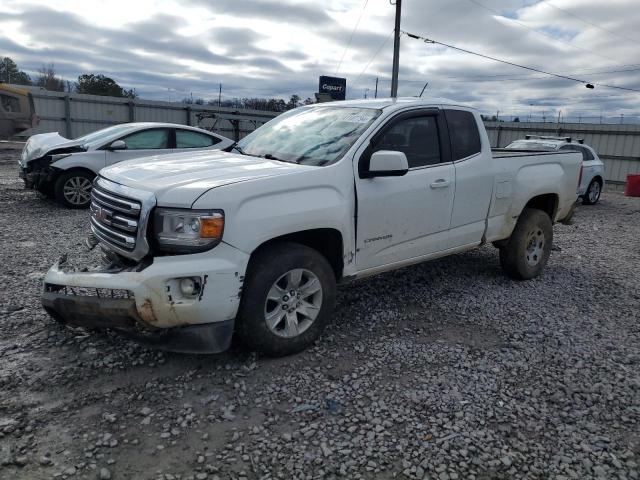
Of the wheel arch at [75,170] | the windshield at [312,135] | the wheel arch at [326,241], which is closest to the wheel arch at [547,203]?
the windshield at [312,135]

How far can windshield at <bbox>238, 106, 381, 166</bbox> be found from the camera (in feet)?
13.2

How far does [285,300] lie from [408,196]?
1.44 metres

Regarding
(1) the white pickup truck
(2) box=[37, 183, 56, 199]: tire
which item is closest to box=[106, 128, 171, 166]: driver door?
(2) box=[37, 183, 56, 199]: tire

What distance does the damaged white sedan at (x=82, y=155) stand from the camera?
28.2ft

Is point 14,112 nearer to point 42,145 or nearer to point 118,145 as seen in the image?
point 42,145

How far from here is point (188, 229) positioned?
3145 mm

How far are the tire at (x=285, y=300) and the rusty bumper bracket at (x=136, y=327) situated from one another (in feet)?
0.72

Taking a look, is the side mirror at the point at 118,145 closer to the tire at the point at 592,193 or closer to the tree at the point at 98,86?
the tire at the point at 592,193

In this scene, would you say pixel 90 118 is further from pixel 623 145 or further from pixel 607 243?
pixel 623 145

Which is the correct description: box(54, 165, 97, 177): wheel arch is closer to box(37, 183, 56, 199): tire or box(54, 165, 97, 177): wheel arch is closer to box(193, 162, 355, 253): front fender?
box(37, 183, 56, 199): tire

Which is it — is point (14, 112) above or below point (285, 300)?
above

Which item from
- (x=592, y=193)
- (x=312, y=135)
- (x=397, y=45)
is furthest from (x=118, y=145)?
(x=397, y=45)

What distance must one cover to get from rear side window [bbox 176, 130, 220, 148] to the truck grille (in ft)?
19.0

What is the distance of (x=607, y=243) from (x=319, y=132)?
6559mm
